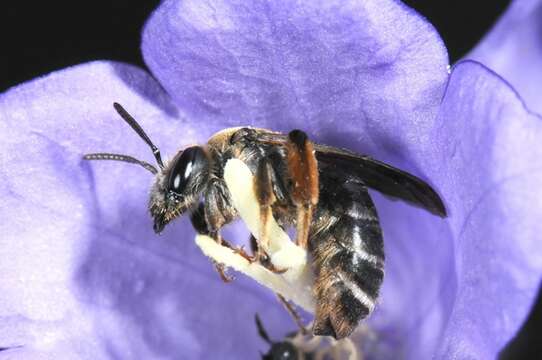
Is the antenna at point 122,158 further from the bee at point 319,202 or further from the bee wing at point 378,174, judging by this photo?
the bee wing at point 378,174

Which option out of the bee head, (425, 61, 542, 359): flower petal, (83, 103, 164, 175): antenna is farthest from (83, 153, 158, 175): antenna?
(425, 61, 542, 359): flower petal

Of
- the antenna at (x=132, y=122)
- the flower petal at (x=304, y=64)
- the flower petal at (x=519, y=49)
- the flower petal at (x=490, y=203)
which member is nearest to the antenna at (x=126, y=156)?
the antenna at (x=132, y=122)

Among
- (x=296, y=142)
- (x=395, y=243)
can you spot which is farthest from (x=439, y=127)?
(x=395, y=243)

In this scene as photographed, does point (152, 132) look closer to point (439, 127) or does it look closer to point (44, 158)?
point (44, 158)

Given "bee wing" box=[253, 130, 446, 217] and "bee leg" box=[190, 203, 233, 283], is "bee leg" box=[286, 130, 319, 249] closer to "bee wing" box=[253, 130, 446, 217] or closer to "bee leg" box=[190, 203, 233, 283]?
"bee wing" box=[253, 130, 446, 217]

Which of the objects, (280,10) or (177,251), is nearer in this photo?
→ (280,10)
